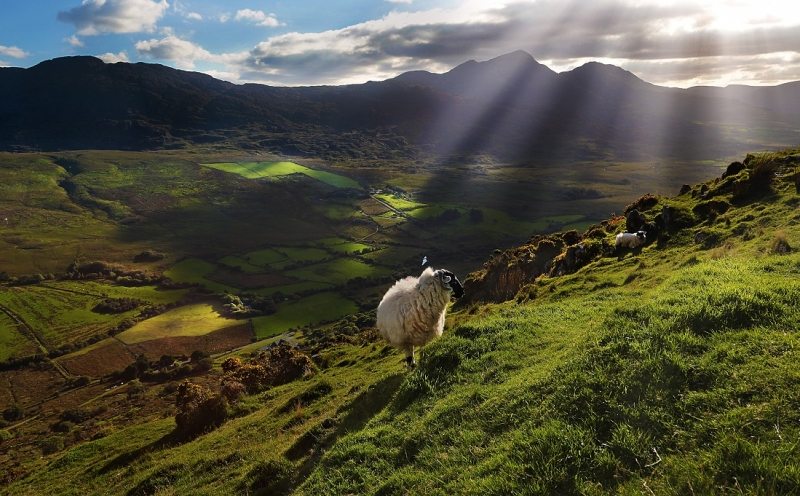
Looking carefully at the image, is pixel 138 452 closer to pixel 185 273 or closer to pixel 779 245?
pixel 779 245

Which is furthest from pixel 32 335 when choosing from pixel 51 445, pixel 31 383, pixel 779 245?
pixel 779 245

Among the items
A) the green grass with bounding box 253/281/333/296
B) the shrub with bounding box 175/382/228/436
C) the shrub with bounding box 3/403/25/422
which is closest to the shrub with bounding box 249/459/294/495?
the shrub with bounding box 175/382/228/436

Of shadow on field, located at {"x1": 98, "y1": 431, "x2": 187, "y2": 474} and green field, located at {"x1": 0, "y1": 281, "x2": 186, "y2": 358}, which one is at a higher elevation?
shadow on field, located at {"x1": 98, "y1": 431, "x2": 187, "y2": 474}

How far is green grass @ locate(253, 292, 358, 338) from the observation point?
90188 millimetres

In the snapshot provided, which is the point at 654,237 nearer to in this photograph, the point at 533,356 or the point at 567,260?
the point at 567,260

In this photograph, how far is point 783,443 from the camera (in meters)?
5.55

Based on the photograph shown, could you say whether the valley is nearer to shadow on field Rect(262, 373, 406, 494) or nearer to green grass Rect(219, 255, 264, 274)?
green grass Rect(219, 255, 264, 274)

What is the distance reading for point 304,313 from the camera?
3834 inches

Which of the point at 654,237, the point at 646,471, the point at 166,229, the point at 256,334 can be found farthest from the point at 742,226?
the point at 166,229

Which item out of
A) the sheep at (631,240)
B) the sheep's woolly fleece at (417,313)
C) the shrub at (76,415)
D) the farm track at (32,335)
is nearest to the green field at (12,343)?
the farm track at (32,335)

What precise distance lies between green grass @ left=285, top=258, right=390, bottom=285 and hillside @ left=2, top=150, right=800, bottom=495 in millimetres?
101946

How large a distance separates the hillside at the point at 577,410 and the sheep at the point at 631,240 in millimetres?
5178

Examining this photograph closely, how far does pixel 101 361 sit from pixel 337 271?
6092cm

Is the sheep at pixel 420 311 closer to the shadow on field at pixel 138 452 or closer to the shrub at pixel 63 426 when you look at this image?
the shadow on field at pixel 138 452
